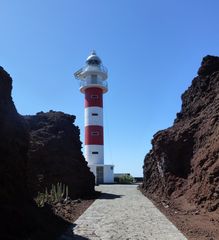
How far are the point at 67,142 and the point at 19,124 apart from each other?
570 inches

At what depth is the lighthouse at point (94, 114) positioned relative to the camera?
143ft

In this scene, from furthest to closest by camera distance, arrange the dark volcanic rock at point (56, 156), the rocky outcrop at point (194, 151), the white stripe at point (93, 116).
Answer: the white stripe at point (93, 116), the dark volcanic rock at point (56, 156), the rocky outcrop at point (194, 151)

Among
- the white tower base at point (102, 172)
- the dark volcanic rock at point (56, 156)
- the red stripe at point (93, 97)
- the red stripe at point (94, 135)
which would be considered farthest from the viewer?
the red stripe at point (93, 97)

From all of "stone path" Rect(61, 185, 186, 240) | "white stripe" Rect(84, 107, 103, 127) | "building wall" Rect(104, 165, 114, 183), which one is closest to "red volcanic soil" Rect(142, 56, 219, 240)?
"stone path" Rect(61, 185, 186, 240)

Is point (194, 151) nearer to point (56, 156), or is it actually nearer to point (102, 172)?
point (56, 156)

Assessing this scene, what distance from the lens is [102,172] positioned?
149 feet

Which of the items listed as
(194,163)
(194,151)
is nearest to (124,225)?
(194,163)

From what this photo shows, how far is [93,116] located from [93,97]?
222 centimetres

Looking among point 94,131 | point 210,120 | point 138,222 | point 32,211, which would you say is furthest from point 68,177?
point 94,131

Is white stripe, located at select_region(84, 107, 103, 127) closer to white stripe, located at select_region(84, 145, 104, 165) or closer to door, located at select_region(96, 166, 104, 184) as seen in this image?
white stripe, located at select_region(84, 145, 104, 165)

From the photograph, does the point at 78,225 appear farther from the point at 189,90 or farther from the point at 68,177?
the point at 189,90

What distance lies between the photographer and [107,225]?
13.6m

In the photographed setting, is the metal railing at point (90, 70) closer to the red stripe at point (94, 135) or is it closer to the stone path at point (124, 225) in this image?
the red stripe at point (94, 135)

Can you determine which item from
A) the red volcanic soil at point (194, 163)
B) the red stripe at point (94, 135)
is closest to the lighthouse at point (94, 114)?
the red stripe at point (94, 135)
